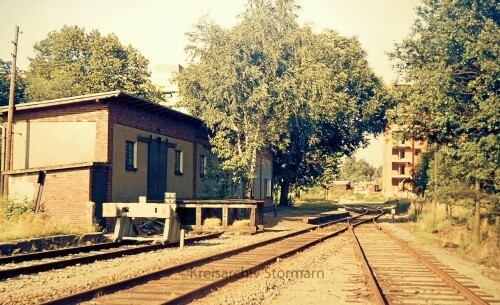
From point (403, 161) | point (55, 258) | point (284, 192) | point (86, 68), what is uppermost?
point (86, 68)

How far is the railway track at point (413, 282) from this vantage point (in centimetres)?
834

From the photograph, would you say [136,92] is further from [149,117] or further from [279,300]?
[279,300]

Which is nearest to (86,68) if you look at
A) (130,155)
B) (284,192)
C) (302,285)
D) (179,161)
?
(284,192)

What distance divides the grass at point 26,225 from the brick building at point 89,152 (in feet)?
1.77

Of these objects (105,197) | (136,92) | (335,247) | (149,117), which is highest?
(136,92)

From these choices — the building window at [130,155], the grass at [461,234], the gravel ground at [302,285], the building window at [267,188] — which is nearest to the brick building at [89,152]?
the building window at [130,155]

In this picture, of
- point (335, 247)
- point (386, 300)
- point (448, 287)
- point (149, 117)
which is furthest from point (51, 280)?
point (149, 117)

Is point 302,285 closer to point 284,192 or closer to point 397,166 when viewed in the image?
point 284,192

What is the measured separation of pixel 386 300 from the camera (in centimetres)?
795

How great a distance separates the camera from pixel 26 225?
52.6 ft

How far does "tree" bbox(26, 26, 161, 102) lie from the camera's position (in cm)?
5194

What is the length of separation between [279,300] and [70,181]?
1342 cm

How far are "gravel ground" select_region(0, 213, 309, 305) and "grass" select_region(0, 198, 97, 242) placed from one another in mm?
4146

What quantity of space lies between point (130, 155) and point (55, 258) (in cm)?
990
